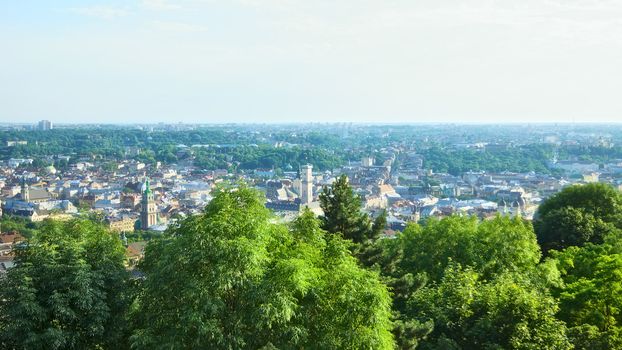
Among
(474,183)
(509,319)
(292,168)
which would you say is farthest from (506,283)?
(292,168)

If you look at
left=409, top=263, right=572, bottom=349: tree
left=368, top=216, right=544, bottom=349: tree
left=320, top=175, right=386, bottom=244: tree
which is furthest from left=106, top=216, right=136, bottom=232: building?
left=409, top=263, right=572, bottom=349: tree

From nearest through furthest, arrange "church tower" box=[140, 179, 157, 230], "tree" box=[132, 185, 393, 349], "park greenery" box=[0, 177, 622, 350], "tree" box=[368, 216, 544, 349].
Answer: "tree" box=[132, 185, 393, 349] → "park greenery" box=[0, 177, 622, 350] → "tree" box=[368, 216, 544, 349] → "church tower" box=[140, 179, 157, 230]

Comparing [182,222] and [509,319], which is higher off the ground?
[182,222]

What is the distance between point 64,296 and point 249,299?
3828 mm

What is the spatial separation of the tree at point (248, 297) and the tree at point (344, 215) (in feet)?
22.3

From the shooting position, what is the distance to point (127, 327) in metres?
13.9

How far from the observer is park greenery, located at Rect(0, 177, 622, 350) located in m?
12.2

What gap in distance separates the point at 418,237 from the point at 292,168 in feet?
367

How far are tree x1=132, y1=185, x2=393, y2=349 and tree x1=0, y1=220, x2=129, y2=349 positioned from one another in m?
0.89

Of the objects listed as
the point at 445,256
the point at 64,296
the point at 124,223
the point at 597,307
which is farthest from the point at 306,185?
the point at 64,296

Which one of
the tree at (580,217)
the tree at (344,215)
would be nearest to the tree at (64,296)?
the tree at (344,215)

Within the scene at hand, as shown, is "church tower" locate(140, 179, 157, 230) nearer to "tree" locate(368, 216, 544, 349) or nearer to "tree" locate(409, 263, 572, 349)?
"tree" locate(368, 216, 544, 349)

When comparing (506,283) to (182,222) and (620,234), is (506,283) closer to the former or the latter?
(182,222)

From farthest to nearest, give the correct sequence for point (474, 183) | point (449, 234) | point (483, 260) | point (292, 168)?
point (292, 168), point (474, 183), point (449, 234), point (483, 260)
